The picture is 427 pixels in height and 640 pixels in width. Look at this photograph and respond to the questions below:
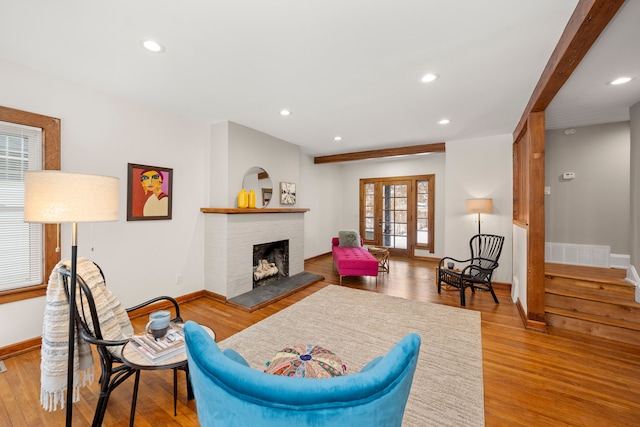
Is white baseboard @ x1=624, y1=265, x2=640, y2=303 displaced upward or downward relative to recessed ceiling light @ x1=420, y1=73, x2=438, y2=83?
downward

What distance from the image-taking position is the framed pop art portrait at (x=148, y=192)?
10.3 ft

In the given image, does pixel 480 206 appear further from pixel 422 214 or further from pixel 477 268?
pixel 422 214

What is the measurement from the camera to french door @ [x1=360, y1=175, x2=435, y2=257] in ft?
22.2

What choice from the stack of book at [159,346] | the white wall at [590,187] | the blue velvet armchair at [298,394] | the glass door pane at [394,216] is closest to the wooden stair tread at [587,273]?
the white wall at [590,187]

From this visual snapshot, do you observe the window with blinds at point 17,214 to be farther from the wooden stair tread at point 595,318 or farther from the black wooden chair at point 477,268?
the wooden stair tread at point 595,318

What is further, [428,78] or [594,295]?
[594,295]

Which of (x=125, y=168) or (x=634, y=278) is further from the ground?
(x=125, y=168)

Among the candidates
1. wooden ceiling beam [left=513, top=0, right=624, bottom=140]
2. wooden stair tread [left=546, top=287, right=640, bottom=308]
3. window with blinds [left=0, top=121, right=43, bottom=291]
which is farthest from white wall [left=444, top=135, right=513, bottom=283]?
window with blinds [left=0, top=121, right=43, bottom=291]

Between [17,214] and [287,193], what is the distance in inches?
137

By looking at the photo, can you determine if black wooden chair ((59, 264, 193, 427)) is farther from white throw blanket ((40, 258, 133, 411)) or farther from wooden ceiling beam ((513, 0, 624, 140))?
wooden ceiling beam ((513, 0, 624, 140))

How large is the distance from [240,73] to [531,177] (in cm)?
335

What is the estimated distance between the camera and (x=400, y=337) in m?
2.76

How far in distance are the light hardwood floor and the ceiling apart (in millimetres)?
2593

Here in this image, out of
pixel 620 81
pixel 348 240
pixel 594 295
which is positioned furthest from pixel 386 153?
pixel 594 295
